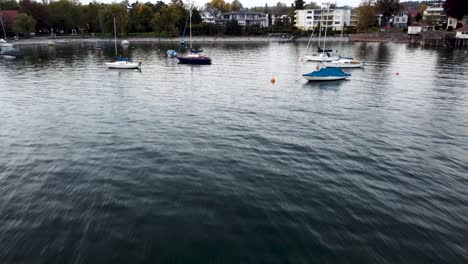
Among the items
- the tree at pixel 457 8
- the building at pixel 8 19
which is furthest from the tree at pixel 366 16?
the building at pixel 8 19

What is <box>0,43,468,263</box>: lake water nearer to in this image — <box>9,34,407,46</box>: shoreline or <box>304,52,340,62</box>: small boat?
<box>304,52,340,62</box>: small boat

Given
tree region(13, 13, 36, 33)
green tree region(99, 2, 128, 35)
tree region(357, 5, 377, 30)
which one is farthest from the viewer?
tree region(357, 5, 377, 30)

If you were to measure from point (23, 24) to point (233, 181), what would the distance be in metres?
176

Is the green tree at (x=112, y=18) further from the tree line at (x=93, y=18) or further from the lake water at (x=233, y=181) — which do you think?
the lake water at (x=233, y=181)

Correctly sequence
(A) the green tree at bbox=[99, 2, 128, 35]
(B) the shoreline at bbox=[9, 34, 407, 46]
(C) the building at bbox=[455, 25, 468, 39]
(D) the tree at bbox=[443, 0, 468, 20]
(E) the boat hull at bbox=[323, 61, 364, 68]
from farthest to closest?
(A) the green tree at bbox=[99, 2, 128, 35], (B) the shoreline at bbox=[9, 34, 407, 46], (D) the tree at bbox=[443, 0, 468, 20], (C) the building at bbox=[455, 25, 468, 39], (E) the boat hull at bbox=[323, 61, 364, 68]

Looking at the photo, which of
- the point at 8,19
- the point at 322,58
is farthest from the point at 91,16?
the point at 322,58

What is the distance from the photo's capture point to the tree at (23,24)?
153 meters

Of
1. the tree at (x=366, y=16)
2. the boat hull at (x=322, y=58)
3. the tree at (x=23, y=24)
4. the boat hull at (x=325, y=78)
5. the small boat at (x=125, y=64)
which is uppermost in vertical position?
the tree at (x=366, y=16)

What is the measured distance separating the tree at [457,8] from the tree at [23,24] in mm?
194469

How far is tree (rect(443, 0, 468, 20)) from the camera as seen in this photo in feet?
468

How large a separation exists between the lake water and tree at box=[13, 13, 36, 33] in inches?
5603

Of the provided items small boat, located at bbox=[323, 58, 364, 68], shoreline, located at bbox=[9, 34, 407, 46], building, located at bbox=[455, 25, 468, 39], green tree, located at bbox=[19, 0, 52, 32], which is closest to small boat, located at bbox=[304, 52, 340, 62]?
small boat, located at bbox=[323, 58, 364, 68]

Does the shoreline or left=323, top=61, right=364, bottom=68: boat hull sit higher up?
the shoreline

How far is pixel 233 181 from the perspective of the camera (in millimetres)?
18828
